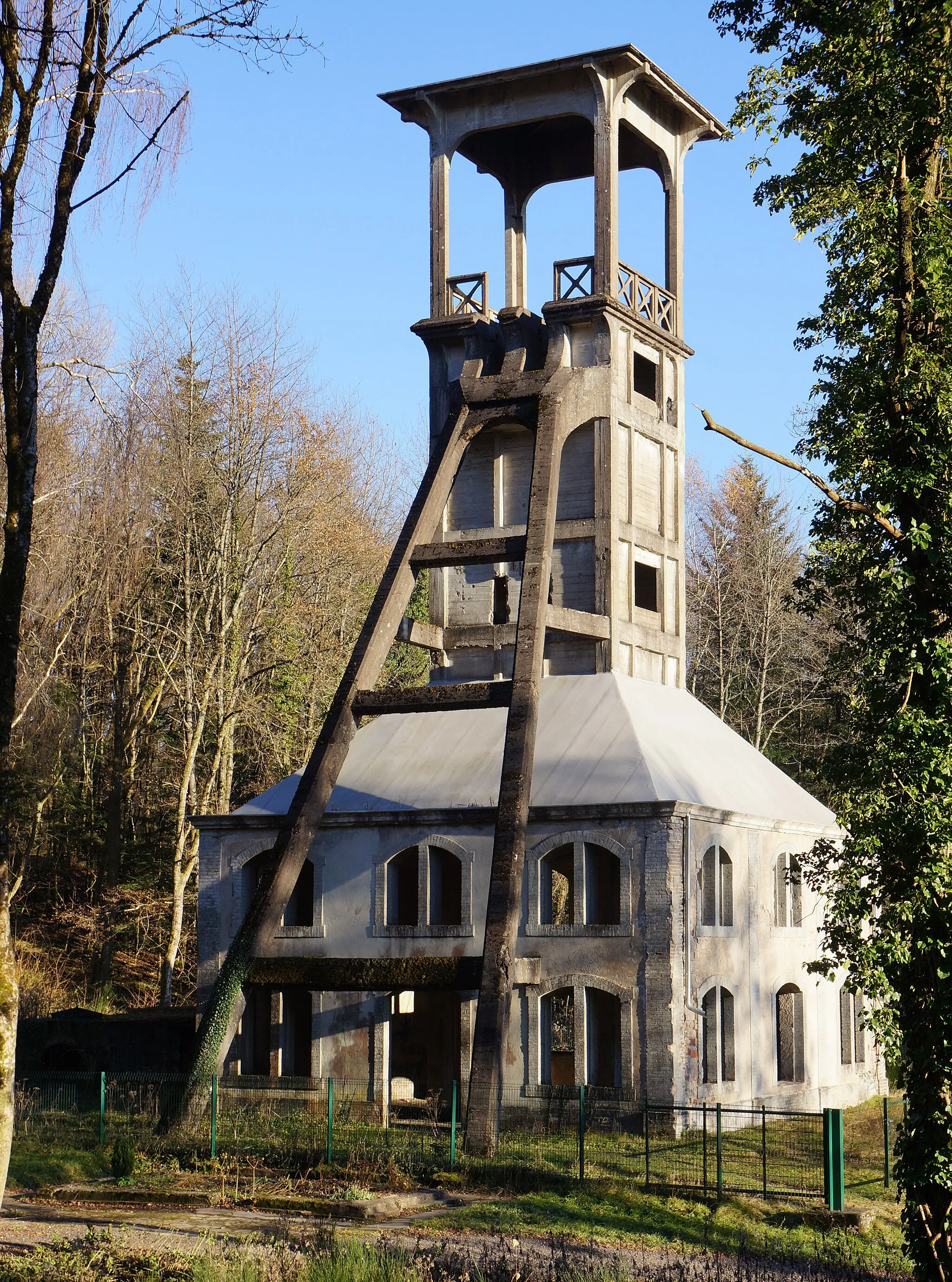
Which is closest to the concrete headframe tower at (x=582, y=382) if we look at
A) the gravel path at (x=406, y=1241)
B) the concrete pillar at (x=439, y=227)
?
the concrete pillar at (x=439, y=227)

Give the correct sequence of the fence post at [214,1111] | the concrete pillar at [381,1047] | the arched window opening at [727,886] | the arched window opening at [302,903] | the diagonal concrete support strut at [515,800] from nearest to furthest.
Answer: the fence post at [214,1111] → the diagonal concrete support strut at [515,800] → the concrete pillar at [381,1047] → the arched window opening at [727,886] → the arched window opening at [302,903]

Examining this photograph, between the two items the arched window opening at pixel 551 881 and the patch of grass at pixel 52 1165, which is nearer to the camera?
the patch of grass at pixel 52 1165

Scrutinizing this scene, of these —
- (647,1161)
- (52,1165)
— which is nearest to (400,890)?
(52,1165)

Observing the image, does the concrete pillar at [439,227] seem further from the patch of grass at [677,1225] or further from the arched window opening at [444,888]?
the patch of grass at [677,1225]

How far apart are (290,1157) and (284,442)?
1014 inches

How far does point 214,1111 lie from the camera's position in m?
19.8

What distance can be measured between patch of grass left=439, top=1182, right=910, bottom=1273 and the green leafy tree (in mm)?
1227

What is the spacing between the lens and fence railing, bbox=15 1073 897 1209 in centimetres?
1877

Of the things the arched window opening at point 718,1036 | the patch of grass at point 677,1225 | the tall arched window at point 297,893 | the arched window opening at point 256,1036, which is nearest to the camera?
the patch of grass at point 677,1225

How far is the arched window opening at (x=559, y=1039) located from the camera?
23750 millimetres

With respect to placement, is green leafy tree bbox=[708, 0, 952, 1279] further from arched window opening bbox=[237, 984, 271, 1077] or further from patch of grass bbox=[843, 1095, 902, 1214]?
arched window opening bbox=[237, 984, 271, 1077]

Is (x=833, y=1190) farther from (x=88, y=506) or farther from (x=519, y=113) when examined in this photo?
(x=88, y=506)

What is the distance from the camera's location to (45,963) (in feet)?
131

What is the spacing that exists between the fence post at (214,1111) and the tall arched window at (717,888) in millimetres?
8035
